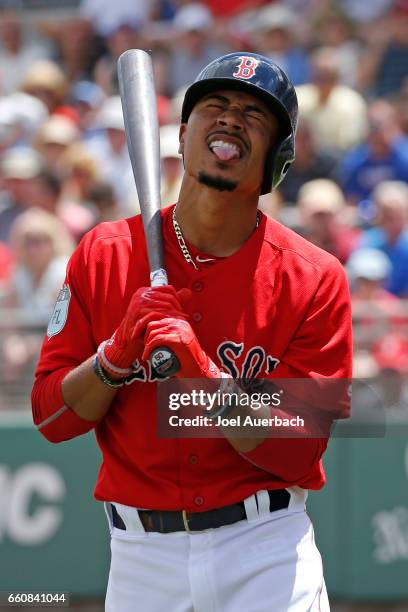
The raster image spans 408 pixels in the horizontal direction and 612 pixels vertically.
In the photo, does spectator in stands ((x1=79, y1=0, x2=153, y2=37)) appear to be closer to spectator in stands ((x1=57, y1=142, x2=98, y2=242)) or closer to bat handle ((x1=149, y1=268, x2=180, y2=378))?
spectator in stands ((x1=57, y1=142, x2=98, y2=242))

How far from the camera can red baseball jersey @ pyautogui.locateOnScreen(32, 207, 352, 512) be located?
299cm

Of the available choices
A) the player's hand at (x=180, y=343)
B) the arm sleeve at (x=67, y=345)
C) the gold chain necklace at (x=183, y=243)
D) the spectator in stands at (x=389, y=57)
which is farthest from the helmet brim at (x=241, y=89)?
the spectator in stands at (x=389, y=57)

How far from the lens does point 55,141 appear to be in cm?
841

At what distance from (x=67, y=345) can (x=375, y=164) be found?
537 cm

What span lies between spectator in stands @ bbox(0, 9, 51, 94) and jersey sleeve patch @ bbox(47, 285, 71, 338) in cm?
698

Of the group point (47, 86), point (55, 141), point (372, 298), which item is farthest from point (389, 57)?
point (372, 298)

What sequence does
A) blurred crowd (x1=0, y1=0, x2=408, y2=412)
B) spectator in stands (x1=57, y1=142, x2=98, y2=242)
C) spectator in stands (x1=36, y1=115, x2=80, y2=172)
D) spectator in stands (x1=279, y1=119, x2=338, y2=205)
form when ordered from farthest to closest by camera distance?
spectator in stands (x1=36, y1=115, x2=80, y2=172)
spectator in stands (x1=279, y1=119, x2=338, y2=205)
spectator in stands (x1=57, y1=142, x2=98, y2=242)
blurred crowd (x1=0, y1=0, x2=408, y2=412)

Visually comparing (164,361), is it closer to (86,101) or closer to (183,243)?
(183,243)

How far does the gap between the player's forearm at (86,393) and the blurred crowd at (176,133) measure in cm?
291

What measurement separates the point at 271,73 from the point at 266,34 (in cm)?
643

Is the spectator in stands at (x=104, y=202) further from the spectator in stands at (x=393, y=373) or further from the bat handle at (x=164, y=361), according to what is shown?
the bat handle at (x=164, y=361)

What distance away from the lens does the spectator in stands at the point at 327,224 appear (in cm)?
693

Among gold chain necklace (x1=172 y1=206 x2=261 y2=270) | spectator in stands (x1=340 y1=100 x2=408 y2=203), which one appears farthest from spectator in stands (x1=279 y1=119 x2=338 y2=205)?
gold chain necklace (x1=172 y1=206 x2=261 y2=270)

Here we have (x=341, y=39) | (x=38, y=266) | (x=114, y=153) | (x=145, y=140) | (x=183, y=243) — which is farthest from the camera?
(x=341, y=39)
